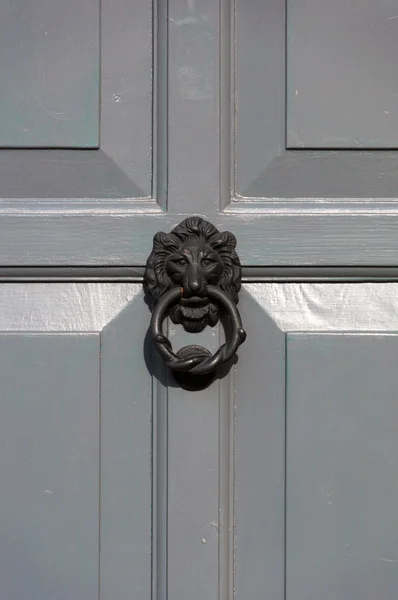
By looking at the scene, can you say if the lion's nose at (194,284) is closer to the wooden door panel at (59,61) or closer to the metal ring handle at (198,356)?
the metal ring handle at (198,356)

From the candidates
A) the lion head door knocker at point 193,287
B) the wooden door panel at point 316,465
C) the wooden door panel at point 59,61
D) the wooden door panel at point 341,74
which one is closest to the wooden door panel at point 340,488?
Answer: the wooden door panel at point 316,465

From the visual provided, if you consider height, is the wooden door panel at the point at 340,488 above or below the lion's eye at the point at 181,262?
below

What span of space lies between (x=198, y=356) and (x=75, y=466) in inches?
7.7

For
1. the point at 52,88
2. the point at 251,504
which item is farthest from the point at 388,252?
the point at 52,88

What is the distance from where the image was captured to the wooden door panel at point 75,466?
0.67m

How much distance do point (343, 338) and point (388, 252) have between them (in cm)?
11

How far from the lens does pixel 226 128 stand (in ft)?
2.25

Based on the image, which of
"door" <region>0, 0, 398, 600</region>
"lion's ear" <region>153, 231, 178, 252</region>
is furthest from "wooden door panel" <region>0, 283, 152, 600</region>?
"lion's ear" <region>153, 231, 178, 252</region>

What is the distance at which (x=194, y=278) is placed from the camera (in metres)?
0.63

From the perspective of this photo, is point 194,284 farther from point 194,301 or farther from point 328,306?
point 328,306

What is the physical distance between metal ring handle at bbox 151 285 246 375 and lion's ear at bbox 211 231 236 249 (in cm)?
Result: 6

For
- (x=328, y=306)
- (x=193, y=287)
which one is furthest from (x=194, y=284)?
(x=328, y=306)

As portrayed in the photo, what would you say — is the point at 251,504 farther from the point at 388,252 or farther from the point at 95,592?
the point at 388,252

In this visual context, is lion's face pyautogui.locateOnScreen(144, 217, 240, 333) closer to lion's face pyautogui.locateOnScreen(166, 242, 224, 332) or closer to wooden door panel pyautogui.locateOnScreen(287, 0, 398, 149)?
lion's face pyautogui.locateOnScreen(166, 242, 224, 332)
